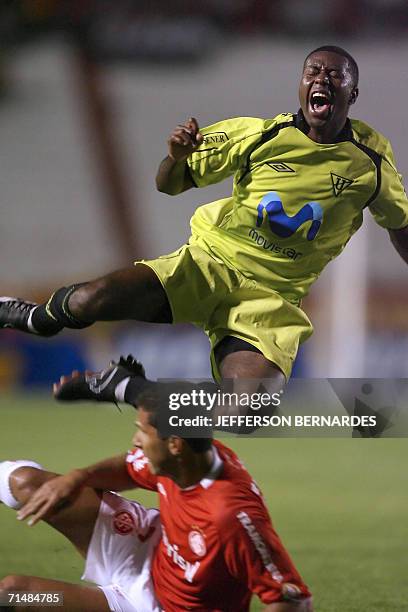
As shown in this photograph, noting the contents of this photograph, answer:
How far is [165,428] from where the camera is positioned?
2.85m

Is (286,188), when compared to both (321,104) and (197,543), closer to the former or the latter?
(321,104)

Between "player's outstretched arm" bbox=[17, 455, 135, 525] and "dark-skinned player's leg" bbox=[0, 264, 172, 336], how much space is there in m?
0.63

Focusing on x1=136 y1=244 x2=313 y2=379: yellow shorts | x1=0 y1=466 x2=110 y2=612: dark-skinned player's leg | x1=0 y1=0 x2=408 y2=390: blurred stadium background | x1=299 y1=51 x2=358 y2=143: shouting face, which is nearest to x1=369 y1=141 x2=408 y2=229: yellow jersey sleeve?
x1=299 y1=51 x2=358 y2=143: shouting face

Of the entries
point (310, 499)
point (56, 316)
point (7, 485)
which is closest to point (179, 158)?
point (56, 316)

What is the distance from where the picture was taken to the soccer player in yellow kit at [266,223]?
3.78 metres

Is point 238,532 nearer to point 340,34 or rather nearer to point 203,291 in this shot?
point 203,291

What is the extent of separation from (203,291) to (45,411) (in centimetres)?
589

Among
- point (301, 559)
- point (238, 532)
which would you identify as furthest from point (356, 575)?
point (238, 532)

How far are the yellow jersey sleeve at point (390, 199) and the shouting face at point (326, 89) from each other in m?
0.31

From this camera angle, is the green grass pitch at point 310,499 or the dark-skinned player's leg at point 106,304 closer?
the dark-skinned player's leg at point 106,304

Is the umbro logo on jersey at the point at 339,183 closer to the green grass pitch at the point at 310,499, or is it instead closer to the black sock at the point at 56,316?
the black sock at the point at 56,316

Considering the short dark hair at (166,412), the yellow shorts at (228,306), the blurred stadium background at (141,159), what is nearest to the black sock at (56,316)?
the yellow shorts at (228,306)

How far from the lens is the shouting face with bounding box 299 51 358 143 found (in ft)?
12.4

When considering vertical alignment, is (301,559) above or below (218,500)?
below
